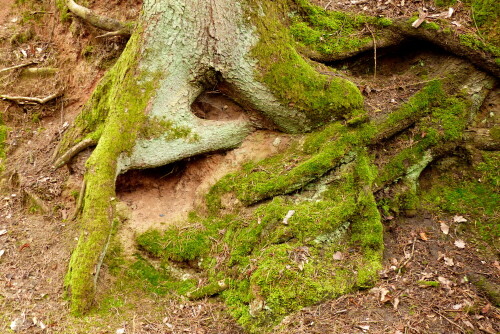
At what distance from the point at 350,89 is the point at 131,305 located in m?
4.17

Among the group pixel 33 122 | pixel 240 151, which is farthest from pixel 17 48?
pixel 240 151

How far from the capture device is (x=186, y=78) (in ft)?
18.1

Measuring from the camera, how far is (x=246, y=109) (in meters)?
6.01

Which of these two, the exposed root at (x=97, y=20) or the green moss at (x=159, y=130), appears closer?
the green moss at (x=159, y=130)

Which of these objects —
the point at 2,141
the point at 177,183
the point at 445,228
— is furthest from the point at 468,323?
the point at 2,141

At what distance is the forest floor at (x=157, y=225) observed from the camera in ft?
14.0

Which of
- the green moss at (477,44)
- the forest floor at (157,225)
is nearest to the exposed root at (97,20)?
the forest floor at (157,225)

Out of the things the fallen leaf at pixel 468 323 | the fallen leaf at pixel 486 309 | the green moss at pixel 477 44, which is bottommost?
the fallen leaf at pixel 468 323

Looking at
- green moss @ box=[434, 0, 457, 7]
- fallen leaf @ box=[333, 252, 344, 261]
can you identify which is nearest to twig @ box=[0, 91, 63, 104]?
fallen leaf @ box=[333, 252, 344, 261]

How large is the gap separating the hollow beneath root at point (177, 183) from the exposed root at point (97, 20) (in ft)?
9.65

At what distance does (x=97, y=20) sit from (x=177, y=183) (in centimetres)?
379

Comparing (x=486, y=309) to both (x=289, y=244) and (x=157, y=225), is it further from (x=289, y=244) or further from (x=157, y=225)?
(x=157, y=225)

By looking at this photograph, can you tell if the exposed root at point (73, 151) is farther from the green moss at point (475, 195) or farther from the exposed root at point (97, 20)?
the green moss at point (475, 195)

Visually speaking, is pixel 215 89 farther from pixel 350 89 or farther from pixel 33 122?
pixel 33 122
